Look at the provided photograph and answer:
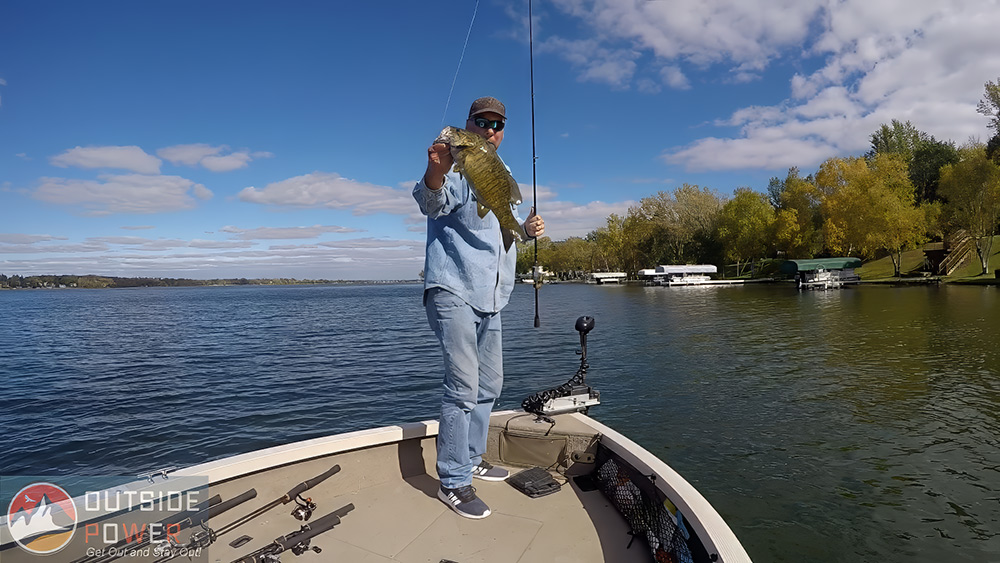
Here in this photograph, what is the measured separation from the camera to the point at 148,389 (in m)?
15.5

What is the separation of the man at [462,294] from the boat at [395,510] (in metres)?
0.36

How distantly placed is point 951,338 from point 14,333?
53.9 m

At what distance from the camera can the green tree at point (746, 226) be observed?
70750mm

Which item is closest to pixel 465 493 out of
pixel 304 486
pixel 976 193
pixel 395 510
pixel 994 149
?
pixel 395 510

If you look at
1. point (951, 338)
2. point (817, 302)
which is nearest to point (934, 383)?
point (951, 338)

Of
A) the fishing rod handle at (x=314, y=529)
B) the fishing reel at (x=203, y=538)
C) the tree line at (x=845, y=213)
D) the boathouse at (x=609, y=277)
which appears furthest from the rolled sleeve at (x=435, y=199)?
the boathouse at (x=609, y=277)

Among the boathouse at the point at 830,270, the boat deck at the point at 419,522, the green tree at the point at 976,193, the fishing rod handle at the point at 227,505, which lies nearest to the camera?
the boat deck at the point at 419,522

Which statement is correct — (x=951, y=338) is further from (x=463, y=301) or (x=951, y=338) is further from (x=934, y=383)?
(x=463, y=301)

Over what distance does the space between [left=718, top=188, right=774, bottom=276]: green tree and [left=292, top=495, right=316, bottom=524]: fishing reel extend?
76192 millimetres

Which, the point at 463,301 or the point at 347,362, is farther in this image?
the point at 347,362

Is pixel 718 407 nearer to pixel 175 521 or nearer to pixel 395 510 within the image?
pixel 395 510

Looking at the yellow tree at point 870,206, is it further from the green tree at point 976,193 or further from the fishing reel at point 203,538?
the fishing reel at point 203,538

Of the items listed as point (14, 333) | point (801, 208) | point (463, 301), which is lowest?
point (14, 333)

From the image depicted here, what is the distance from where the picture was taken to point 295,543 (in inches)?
116
